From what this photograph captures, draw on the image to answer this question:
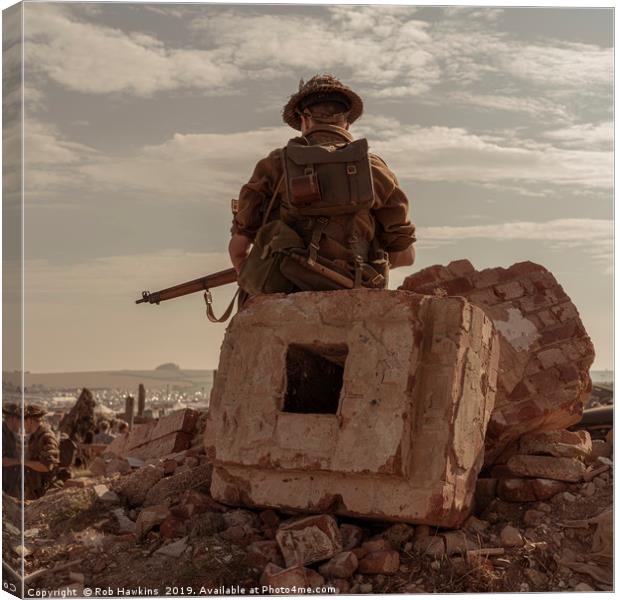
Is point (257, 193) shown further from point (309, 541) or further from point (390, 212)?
point (309, 541)

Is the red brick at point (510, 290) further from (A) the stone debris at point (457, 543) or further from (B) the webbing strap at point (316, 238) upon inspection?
(A) the stone debris at point (457, 543)

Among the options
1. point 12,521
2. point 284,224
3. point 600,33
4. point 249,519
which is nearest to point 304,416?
point 249,519

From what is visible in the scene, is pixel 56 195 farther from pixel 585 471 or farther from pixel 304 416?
pixel 585 471

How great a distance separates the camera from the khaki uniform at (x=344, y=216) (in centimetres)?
593

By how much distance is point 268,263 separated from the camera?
5.88 meters

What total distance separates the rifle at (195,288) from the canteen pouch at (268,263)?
49.7 inches

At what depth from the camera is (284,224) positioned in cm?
584

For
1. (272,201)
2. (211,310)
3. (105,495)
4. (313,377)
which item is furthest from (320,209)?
(105,495)

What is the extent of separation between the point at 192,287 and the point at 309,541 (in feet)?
10.1

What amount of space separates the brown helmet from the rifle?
149 cm

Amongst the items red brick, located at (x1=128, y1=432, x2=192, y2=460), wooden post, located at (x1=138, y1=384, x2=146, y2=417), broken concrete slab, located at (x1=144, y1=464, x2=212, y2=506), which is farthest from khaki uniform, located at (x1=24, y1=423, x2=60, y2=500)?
wooden post, located at (x1=138, y1=384, x2=146, y2=417)

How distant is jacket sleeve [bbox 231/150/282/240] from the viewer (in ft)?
19.6

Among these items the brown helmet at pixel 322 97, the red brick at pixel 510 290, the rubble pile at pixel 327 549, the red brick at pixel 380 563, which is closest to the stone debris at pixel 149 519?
the rubble pile at pixel 327 549

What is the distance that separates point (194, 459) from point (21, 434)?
181cm
